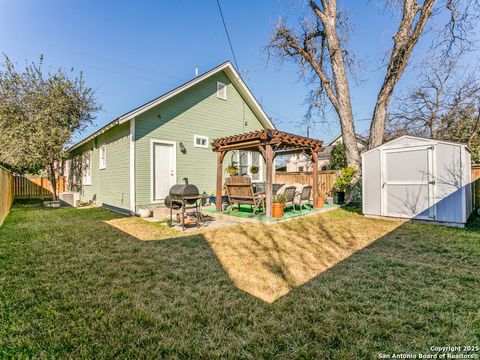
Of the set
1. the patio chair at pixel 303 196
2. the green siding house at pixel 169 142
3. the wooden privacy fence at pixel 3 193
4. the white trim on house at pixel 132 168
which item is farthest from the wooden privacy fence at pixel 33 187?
the patio chair at pixel 303 196

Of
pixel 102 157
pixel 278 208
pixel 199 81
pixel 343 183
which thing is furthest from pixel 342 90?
pixel 102 157

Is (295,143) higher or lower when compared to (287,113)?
lower

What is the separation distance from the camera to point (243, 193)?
7199 millimetres

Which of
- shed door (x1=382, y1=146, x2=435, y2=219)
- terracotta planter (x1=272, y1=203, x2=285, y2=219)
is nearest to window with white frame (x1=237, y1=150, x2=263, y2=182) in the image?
terracotta planter (x1=272, y1=203, x2=285, y2=219)

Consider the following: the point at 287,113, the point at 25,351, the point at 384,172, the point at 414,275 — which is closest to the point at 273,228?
the point at 414,275

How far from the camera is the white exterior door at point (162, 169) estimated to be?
28.8 ft

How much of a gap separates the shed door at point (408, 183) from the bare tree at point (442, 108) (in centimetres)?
840

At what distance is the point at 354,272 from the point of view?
3346 mm

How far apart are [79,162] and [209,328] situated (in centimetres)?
1480

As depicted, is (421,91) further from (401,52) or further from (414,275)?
(414,275)

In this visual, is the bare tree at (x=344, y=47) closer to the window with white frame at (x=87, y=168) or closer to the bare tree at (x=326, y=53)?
the bare tree at (x=326, y=53)

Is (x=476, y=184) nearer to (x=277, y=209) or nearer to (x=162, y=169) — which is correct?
(x=277, y=209)

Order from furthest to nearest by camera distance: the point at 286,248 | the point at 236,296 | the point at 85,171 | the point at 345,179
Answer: the point at 85,171
the point at 345,179
the point at 286,248
the point at 236,296

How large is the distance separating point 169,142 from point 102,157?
3.75 meters
